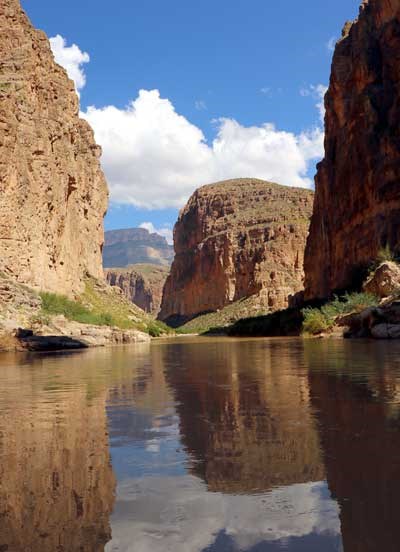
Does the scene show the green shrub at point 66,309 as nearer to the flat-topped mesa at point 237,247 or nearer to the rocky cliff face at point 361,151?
the rocky cliff face at point 361,151

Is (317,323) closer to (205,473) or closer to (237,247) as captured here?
(205,473)

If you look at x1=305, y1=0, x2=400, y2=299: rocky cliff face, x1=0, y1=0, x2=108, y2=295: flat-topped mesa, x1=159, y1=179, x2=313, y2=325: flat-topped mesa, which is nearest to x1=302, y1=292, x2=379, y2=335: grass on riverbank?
x1=305, y1=0, x2=400, y2=299: rocky cliff face

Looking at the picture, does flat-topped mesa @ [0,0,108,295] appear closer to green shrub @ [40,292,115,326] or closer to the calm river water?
green shrub @ [40,292,115,326]

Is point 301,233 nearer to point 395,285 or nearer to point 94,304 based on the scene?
point 94,304

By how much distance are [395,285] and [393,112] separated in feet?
69.2

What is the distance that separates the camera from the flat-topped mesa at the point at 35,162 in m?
44.6

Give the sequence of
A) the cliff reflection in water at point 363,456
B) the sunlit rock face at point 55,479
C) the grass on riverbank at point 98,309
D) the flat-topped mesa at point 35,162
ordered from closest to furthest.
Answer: the cliff reflection in water at point 363,456, the sunlit rock face at point 55,479, the flat-topped mesa at point 35,162, the grass on riverbank at point 98,309

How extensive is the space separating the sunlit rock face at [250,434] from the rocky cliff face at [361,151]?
38193 millimetres

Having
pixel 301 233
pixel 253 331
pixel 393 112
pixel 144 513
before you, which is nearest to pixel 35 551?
pixel 144 513

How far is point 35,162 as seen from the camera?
50.0m

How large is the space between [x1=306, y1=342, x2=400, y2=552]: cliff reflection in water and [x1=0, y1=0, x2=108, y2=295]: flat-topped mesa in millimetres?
38301

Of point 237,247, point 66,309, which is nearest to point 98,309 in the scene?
point 66,309

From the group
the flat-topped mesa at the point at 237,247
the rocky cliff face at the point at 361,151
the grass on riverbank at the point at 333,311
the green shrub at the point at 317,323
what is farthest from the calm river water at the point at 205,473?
the flat-topped mesa at the point at 237,247

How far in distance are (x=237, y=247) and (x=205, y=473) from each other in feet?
406
